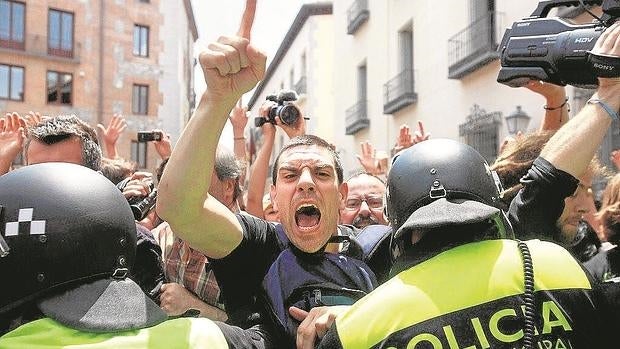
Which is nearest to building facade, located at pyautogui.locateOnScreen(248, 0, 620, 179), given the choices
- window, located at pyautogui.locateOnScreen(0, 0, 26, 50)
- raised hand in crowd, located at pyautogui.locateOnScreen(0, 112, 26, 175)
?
raised hand in crowd, located at pyautogui.locateOnScreen(0, 112, 26, 175)

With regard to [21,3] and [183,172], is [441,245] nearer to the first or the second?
[183,172]

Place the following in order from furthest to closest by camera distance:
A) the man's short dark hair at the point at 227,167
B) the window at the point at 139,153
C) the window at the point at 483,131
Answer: the window at the point at 139,153, the window at the point at 483,131, the man's short dark hair at the point at 227,167

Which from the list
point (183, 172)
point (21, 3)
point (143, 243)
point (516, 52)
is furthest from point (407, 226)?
point (21, 3)

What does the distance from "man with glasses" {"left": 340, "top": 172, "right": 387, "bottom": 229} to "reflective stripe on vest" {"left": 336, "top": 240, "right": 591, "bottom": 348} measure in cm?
207

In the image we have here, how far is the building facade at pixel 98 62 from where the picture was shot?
69.6 feet

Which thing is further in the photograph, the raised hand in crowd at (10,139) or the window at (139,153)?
the window at (139,153)

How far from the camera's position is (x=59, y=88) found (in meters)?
21.9

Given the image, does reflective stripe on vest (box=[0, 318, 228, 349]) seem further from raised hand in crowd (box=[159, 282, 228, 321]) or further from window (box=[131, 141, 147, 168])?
window (box=[131, 141, 147, 168])

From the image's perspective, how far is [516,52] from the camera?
8.54 feet

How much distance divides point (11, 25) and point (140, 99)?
4.39m

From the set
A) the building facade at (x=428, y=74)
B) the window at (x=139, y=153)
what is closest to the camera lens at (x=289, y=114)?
the building facade at (x=428, y=74)

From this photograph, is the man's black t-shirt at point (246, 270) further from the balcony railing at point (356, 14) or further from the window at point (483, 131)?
the balcony railing at point (356, 14)

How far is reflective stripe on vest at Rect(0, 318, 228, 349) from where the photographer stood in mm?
1554

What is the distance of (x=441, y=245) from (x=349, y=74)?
14998 mm
